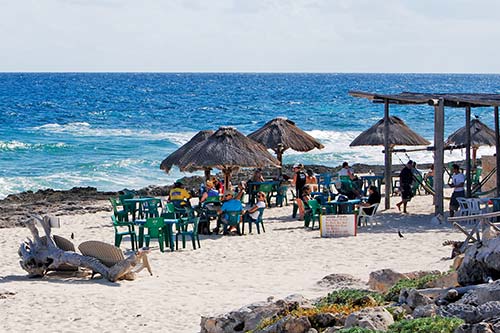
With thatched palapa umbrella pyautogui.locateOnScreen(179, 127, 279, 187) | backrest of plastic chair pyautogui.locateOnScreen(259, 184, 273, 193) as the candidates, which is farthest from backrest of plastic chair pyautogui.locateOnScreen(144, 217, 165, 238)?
backrest of plastic chair pyautogui.locateOnScreen(259, 184, 273, 193)

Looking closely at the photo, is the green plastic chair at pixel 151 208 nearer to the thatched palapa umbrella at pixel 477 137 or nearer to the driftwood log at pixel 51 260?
the driftwood log at pixel 51 260

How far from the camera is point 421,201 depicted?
20203 millimetres

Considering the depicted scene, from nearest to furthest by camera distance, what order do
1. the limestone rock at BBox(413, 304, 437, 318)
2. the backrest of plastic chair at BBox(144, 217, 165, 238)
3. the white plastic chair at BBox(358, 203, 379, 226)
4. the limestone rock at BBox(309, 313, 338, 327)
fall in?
the limestone rock at BBox(413, 304, 437, 318) → the limestone rock at BBox(309, 313, 338, 327) → the backrest of plastic chair at BBox(144, 217, 165, 238) → the white plastic chair at BBox(358, 203, 379, 226)

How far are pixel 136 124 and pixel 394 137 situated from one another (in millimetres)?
33570

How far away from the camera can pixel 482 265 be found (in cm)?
828

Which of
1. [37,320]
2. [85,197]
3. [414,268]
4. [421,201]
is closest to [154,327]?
[37,320]

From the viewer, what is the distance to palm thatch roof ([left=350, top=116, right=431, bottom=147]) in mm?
21902

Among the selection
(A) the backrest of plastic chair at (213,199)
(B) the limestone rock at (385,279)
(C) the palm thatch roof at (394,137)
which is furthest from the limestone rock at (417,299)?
(C) the palm thatch roof at (394,137)

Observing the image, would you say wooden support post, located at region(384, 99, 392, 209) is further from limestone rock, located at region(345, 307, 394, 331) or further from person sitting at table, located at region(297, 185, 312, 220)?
limestone rock, located at region(345, 307, 394, 331)

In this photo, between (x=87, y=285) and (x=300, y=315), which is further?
(x=87, y=285)

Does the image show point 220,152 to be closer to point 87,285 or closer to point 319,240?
point 319,240

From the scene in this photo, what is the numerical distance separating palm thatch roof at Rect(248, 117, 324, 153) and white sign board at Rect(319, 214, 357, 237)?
6.01m

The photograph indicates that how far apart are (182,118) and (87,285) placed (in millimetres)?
47646

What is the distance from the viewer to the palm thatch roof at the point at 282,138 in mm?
21391
